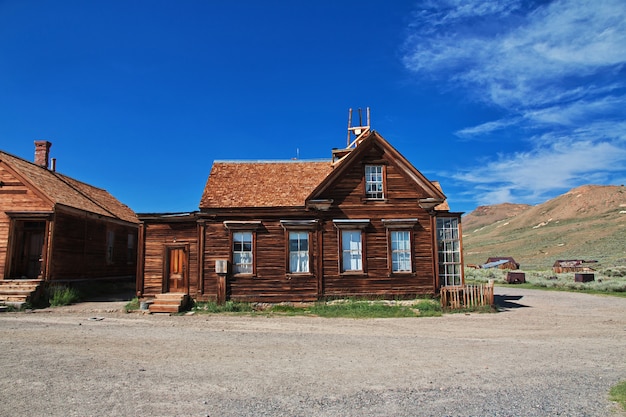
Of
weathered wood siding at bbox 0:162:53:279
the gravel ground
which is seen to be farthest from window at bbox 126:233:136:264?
the gravel ground

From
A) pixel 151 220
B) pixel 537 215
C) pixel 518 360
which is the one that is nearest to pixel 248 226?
pixel 151 220

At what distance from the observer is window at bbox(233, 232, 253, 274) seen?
1822cm

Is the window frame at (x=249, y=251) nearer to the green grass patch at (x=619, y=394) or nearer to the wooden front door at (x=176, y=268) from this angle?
the wooden front door at (x=176, y=268)

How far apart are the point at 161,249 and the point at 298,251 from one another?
19.0ft

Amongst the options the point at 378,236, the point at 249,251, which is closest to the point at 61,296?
the point at 249,251

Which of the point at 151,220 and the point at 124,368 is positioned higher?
the point at 151,220

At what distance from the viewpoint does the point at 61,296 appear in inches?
741

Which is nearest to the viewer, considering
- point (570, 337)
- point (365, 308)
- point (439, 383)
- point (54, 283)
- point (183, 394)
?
point (183, 394)

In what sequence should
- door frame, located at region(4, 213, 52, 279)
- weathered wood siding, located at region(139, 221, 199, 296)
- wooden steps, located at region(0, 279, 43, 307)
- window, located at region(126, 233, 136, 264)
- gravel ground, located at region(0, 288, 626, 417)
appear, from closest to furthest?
gravel ground, located at region(0, 288, 626, 417) < wooden steps, located at region(0, 279, 43, 307) < weathered wood siding, located at region(139, 221, 199, 296) < door frame, located at region(4, 213, 52, 279) < window, located at region(126, 233, 136, 264)

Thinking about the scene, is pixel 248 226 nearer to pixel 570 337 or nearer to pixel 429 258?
pixel 429 258

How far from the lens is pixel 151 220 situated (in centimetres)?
1881

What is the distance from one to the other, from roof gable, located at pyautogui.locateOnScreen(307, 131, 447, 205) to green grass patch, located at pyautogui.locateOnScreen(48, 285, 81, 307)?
36.2 ft

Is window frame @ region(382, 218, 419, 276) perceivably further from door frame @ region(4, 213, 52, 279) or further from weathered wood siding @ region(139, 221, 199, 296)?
door frame @ region(4, 213, 52, 279)

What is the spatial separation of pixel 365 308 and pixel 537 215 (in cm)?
11624
